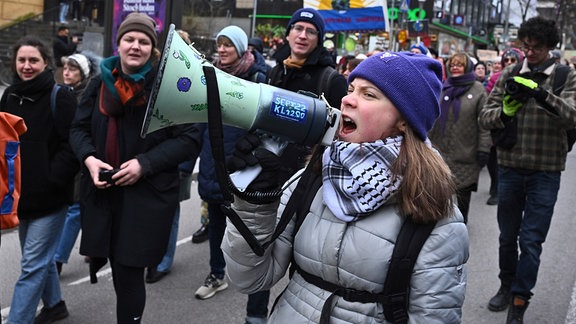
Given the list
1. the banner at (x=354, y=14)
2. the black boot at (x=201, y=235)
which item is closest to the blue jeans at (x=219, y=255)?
the black boot at (x=201, y=235)

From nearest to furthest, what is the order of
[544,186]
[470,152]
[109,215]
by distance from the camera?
[109,215]
[544,186]
[470,152]

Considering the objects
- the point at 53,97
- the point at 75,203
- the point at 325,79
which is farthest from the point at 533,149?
the point at 75,203

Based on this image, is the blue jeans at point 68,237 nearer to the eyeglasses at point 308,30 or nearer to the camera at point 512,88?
the eyeglasses at point 308,30

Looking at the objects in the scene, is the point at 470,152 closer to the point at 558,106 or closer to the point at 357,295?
the point at 558,106

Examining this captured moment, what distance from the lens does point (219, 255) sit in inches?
173

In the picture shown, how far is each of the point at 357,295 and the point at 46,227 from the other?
7.63 ft

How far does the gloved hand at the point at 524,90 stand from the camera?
3.49 meters

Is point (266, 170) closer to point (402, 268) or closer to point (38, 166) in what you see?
point (402, 268)

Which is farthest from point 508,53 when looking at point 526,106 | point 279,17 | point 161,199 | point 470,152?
point 279,17

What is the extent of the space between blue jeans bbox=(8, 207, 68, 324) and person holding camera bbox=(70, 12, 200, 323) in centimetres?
47

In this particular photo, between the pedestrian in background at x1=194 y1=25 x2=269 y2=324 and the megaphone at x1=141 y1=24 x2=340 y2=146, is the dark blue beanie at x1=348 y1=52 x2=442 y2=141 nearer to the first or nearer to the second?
the megaphone at x1=141 y1=24 x2=340 y2=146

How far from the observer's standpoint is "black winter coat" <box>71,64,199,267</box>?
3.12 meters

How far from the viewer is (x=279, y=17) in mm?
46219

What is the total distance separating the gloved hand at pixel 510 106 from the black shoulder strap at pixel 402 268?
221 cm
